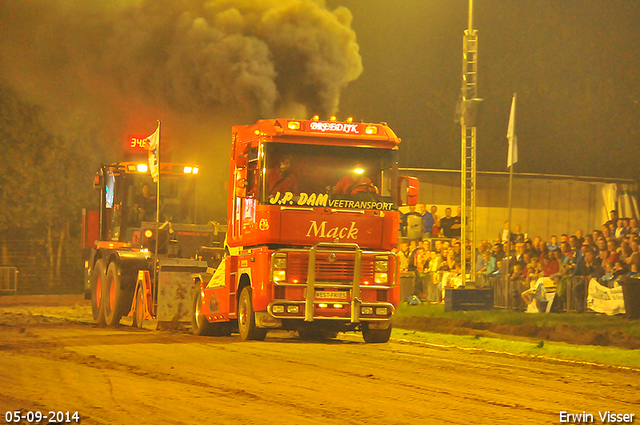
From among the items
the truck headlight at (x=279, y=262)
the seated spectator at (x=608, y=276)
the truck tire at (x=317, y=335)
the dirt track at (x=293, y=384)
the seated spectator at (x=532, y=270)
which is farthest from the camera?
the seated spectator at (x=532, y=270)

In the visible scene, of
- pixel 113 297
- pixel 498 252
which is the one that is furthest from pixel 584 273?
pixel 113 297

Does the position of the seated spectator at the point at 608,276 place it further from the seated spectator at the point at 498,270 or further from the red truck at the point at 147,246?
the red truck at the point at 147,246

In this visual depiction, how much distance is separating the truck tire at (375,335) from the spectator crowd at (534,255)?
210 inches

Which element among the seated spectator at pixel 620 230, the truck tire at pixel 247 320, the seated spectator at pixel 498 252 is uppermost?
the seated spectator at pixel 620 230

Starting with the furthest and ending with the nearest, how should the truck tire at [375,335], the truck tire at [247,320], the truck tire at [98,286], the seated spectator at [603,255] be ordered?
1. the truck tire at [98,286]
2. the seated spectator at [603,255]
3. the truck tire at [375,335]
4. the truck tire at [247,320]

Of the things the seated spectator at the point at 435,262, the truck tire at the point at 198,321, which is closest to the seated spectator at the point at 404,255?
the seated spectator at the point at 435,262

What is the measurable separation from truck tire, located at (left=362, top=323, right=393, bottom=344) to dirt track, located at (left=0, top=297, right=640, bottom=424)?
280 millimetres

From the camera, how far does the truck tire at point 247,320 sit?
14954 millimetres

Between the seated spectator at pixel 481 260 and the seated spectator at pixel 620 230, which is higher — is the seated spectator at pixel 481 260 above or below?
below

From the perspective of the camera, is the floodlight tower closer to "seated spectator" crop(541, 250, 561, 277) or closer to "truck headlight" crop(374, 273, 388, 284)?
"seated spectator" crop(541, 250, 561, 277)

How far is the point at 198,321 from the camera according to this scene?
1694cm

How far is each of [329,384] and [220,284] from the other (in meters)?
6.37

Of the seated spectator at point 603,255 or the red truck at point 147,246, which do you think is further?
the seated spectator at point 603,255

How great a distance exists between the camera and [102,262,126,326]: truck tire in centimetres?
1916
